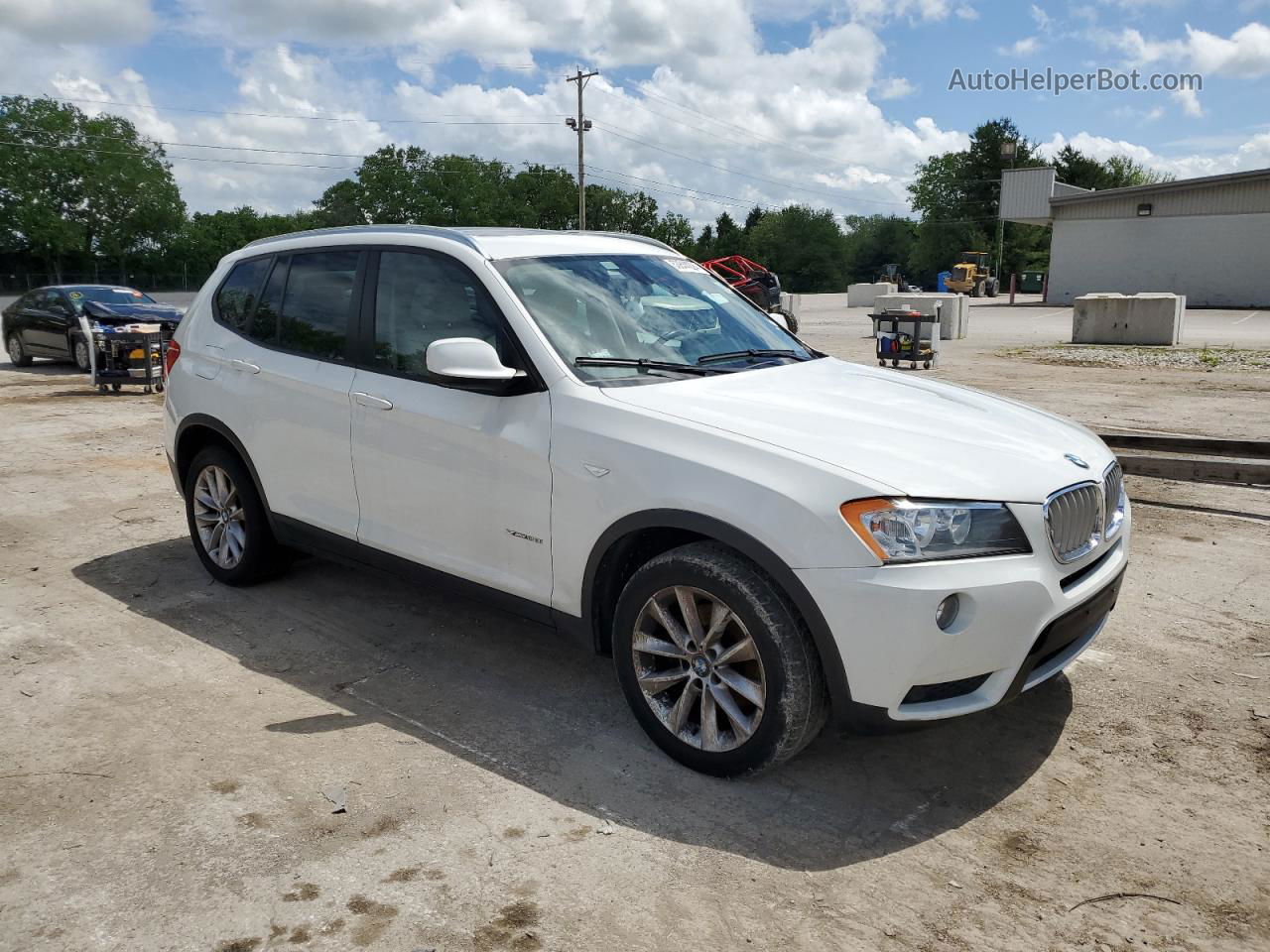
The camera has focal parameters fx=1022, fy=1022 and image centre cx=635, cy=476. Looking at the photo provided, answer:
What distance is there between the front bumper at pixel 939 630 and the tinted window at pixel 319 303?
2651 millimetres

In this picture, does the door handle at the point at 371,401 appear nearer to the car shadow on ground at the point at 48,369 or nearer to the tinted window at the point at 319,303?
the tinted window at the point at 319,303

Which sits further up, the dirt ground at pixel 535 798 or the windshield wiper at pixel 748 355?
the windshield wiper at pixel 748 355

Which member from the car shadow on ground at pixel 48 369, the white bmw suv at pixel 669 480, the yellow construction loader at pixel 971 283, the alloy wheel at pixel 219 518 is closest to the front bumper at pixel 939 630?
the white bmw suv at pixel 669 480

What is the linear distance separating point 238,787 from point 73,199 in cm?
8952

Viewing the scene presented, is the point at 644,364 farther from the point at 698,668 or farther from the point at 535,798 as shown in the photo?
the point at 535,798

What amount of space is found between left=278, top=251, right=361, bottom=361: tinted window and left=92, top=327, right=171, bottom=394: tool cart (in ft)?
35.7

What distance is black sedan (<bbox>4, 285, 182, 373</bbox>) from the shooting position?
57.8 ft

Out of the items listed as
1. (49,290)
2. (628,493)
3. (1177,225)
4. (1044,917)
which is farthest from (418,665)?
(1177,225)

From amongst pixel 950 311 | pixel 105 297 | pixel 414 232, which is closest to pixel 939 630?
pixel 414 232

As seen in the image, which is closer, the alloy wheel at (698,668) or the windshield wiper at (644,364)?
the alloy wheel at (698,668)

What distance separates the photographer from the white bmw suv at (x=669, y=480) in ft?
10.0

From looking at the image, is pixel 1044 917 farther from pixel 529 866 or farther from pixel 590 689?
pixel 590 689

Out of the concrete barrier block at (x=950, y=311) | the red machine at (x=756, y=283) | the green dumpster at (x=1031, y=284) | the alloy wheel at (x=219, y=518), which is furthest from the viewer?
the green dumpster at (x=1031, y=284)

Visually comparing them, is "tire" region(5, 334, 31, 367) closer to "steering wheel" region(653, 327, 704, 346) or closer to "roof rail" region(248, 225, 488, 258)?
"roof rail" region(248, 225, 488, 258)
